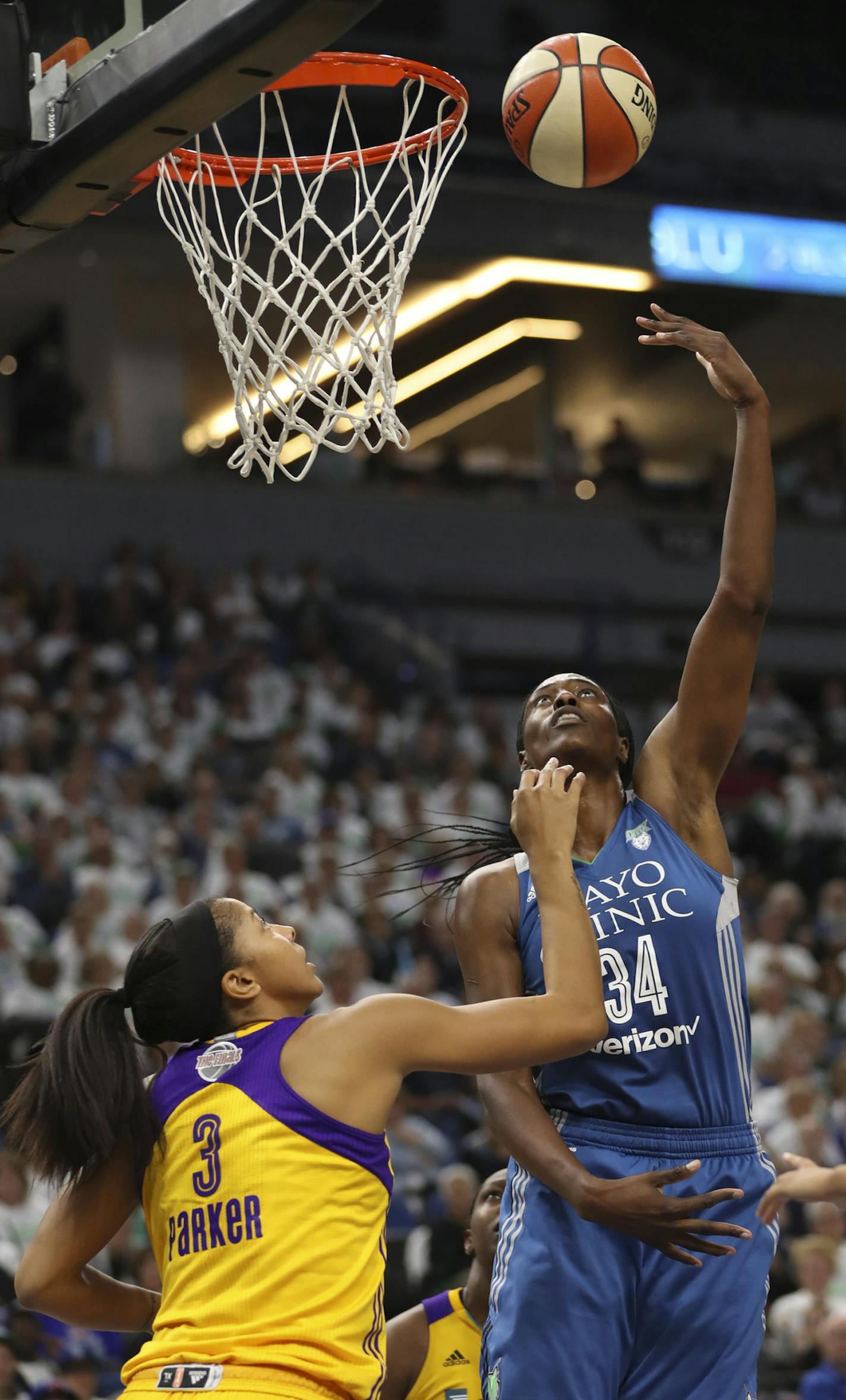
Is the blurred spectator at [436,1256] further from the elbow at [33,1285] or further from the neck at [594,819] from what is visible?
the elbow at [33,1285]

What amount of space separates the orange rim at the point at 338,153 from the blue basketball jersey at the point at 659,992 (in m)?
1.72

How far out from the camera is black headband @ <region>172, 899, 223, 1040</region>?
9.30 feet

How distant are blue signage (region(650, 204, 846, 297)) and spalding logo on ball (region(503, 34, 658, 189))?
1069 cm

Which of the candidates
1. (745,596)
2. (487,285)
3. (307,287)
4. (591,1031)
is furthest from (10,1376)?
(487,285)

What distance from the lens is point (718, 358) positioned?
11.5ft

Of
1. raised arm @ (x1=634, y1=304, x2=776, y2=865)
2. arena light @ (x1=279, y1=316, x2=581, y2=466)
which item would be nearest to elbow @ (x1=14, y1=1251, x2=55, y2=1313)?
raised arm @ (x1=634, y1=304, x2=776, y2=865)

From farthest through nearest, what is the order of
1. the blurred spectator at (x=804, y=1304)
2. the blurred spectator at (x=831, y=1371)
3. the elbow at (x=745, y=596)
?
the blurred spectator at (x=804, y=1304) → the blurred spectator at (x=831, y=1371) → the elbow at (x=745, y=596)

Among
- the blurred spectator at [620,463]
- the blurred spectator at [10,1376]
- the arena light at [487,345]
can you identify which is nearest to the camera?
the blurred spectator at [10,1376]

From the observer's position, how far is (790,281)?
15055 millimetres

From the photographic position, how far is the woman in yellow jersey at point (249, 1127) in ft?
8.50

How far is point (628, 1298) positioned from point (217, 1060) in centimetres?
104

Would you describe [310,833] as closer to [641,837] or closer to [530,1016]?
[641,837]

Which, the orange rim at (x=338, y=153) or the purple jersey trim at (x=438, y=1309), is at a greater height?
the orange rim at (x=338, y=153)

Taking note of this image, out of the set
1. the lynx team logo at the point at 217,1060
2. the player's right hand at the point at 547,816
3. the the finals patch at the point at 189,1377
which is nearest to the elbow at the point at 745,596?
the player's right hand at the point at 547,816
